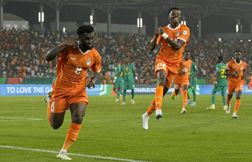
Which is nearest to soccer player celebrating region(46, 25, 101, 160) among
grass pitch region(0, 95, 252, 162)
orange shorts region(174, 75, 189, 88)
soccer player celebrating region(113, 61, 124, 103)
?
grass pitch region(0, 95, 252, 162)

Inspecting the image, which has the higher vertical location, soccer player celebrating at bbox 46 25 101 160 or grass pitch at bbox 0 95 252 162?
soccer player celebrating at bbox 46 25 101 160

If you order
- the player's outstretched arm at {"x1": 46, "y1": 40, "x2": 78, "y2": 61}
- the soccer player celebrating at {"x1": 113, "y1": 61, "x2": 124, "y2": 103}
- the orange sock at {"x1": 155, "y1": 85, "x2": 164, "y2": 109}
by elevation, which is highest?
the player's outstretched arm at {"x1": 46, "y1": 40, "x2": 78, "y2": 61}

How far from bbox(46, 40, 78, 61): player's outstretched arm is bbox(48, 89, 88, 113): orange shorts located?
32.1 inches

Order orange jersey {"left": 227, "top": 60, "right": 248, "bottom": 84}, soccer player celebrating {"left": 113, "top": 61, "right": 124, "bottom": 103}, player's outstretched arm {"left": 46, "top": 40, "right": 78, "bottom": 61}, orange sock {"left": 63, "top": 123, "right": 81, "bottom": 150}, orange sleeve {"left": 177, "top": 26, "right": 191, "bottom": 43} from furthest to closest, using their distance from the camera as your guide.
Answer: soccer player celebrating {"left": 113, "top": 61, "right": 124, "bottom": 103}, orange jersey {"left": 227, "top": 60, "right": 248, "bottom": 84}, orange sleeve {"left": 177, "top": 26, "right": 191, "bottom": 43}, orange sock {"left": 63, "top": 123, "right": 81, "bottom": 150}, player's outstretched arm {"left": 46, "top": 40, "right": 78, "bottom": 61}

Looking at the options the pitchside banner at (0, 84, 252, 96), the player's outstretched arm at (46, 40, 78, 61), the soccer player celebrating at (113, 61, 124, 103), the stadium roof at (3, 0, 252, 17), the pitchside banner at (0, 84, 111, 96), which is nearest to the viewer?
the player's outstretched arm at (46, 40, 78, 61)

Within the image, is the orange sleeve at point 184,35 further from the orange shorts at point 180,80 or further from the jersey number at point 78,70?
the orange shorts at point 180,80

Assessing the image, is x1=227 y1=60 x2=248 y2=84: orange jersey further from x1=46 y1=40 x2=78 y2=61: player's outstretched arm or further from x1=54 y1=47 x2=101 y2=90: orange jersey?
x1=46 y1=40 x2=78 y2=61: player's outstretched arm

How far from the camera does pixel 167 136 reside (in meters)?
14.8

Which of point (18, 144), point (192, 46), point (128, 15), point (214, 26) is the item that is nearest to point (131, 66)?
point (18, 144)

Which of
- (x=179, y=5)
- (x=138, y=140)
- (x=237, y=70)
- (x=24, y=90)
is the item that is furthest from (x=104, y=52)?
(x=138, y=140)

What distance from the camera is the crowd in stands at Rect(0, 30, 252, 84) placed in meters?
51.9

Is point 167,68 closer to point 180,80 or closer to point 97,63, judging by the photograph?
point 97,63

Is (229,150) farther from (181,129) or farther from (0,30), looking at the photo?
(0,30)

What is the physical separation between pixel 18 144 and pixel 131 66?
888 inches
